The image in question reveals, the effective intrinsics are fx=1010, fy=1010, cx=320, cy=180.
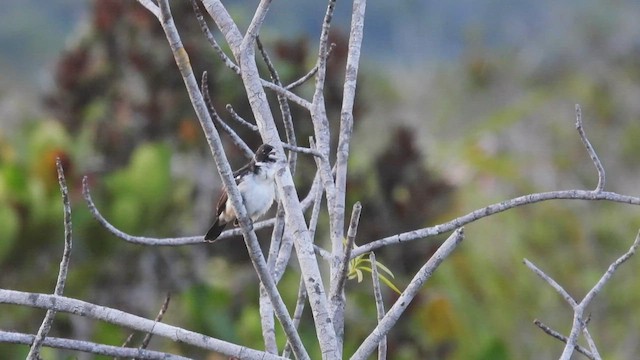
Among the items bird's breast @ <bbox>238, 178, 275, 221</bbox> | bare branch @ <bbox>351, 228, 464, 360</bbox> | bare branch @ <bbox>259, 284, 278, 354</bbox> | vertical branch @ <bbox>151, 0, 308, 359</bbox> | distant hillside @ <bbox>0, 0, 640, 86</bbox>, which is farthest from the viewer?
distant hillside @ <bbox>0, 0, 640, 86</bbox>

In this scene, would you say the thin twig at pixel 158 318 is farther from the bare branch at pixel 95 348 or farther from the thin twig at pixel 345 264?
the thin twig at pixel 345 264

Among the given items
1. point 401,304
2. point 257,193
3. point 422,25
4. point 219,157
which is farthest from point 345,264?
Answer: point 422,25

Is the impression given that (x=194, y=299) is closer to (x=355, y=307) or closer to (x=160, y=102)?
(x=355, y=307)

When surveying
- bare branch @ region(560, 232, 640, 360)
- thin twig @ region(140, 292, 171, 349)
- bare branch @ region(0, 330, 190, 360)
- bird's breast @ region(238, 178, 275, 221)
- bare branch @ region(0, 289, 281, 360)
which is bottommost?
bare branch @ region(0, 330, 190, 360)

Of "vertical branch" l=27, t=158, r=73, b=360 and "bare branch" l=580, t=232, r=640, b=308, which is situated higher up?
"bare branch" l=580, t=232, r=640, b=308

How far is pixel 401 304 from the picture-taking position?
62.8 inches

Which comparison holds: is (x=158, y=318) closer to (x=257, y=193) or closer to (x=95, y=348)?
(x=95, y=348)

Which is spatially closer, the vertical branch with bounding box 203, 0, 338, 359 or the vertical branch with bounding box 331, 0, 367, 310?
the vertical branch with bounding box 203, 0, 338, 359

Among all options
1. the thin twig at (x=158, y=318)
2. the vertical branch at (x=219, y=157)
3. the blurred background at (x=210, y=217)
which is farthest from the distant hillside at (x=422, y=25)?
the vertical branch at (x=219, y=157)

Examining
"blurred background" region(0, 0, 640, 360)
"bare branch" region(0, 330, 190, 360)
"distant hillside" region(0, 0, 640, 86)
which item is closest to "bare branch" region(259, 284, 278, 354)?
"bare branch" region(0, 330, 190, 360)

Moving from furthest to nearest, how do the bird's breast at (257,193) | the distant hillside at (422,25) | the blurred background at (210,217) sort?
the distant hillside at (422,25) < the blurred background at (210,217) < the bird's breast at (257,193)

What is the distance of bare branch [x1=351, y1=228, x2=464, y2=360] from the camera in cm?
157

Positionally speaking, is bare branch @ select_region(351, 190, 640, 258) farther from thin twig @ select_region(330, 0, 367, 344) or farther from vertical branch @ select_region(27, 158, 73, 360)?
vertical branch @ select_region(27, 158, 73, 360)

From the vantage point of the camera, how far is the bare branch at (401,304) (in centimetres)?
157
